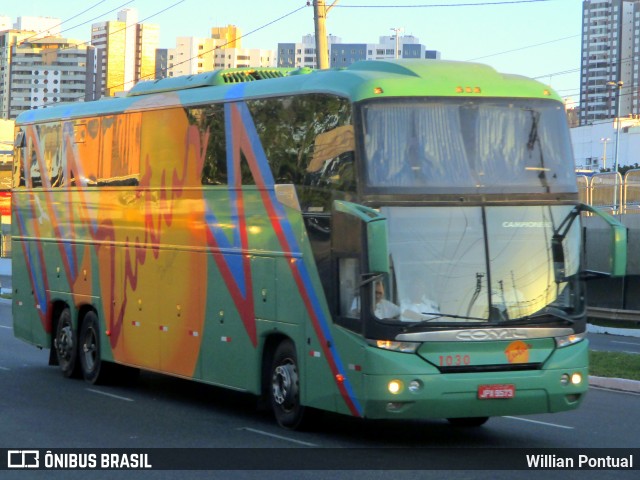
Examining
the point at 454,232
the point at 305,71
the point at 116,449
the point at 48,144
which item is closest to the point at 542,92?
the point at 454,232

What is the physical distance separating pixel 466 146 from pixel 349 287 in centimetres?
173

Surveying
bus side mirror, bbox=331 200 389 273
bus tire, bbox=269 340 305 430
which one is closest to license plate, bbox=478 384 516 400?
bus side mirror, bbox=331 200 389 273

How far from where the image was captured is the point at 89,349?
17891 mm

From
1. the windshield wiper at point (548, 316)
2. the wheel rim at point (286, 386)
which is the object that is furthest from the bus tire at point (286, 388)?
the windshield wiper at point (548, 316)

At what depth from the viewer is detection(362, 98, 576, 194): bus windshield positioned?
11734mm

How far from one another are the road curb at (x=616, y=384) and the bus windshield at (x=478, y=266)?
5.87 m

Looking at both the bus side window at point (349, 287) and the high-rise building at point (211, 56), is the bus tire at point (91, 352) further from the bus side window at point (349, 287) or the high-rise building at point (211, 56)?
the high-rise building at point (211, 56)

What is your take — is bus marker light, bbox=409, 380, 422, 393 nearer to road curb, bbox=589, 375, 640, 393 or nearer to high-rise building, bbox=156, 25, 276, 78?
road curb, bbox=589, 375, 640, 393

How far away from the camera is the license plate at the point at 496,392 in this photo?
1148cm

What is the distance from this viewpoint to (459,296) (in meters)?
11.5

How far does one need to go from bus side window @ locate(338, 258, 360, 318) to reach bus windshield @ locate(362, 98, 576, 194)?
766mm

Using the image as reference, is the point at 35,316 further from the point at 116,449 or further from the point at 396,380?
the point at 396,380

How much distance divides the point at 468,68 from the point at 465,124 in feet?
2.56

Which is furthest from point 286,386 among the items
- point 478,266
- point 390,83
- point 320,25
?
point 320,25
